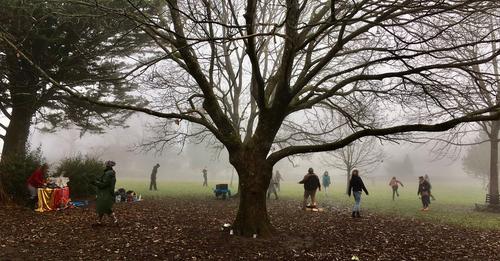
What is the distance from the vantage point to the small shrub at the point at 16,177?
14.2 metres

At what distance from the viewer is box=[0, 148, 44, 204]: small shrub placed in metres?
14.2

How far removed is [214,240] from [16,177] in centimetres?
879

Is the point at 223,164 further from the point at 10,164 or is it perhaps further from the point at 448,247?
the point at 448,247

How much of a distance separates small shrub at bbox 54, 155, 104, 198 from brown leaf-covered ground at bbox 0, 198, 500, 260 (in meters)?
3.84

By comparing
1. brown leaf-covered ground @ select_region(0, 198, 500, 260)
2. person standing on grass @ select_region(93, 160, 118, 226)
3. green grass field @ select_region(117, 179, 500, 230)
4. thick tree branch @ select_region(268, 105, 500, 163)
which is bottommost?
brown leaf-covered ground @ select_region(0, 198, 500, 260)

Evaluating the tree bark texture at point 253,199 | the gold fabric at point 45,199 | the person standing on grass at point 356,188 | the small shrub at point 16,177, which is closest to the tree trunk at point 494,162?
the person standing on grass at point 356,188

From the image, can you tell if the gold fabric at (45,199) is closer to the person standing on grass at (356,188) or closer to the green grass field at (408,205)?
the green grass field at (408,205)

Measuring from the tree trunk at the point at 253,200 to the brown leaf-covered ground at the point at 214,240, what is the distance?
325 millimetres

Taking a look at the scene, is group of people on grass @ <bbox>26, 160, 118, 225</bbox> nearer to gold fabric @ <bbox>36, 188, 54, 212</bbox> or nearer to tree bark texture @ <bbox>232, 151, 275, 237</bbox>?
tree bark texture @ <bbox>232, 151, 275, 237</bbox>

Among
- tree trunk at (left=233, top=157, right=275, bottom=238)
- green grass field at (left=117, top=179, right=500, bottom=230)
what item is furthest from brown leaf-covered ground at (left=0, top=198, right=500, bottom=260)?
green grass field at (left=117, top=179, right=500, bottom=230)

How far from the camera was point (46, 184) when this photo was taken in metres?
14.1

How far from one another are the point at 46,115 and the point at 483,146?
51.4m

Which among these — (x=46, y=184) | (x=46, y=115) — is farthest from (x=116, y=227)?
(x=46, y=115)

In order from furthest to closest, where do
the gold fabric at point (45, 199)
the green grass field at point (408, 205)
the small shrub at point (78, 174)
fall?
the small shrub at point (78, 174), the green grass field at point (408, 205), the gold fabric at point (45, 199)
